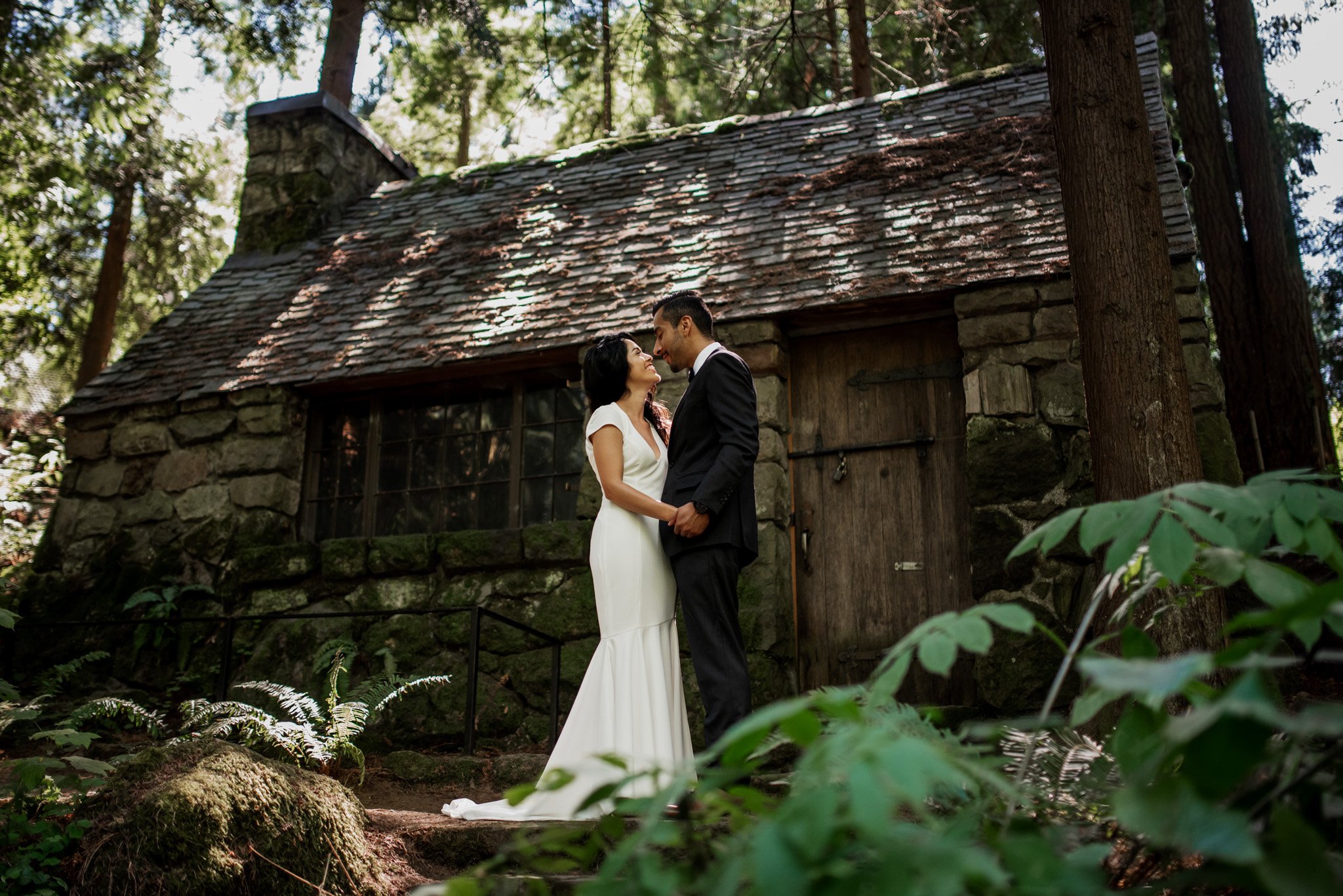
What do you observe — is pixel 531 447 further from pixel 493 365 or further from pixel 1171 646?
pixel 1171 646

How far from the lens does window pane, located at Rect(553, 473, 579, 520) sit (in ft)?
23.5

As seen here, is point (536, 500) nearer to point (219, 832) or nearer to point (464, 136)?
point (219, 832)

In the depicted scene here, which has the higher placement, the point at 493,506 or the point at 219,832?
the point at 493,506

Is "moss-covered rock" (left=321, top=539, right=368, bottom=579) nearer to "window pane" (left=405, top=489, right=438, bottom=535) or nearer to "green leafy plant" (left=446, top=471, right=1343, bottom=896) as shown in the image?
"window pane" (left=405, top=489, right=438, bottom=535)

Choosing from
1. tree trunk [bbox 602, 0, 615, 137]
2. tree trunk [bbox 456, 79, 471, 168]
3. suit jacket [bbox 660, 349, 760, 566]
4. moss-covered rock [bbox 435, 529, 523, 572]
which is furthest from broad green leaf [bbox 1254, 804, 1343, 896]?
tree trunk [bbox 456, 79, 471, 168]

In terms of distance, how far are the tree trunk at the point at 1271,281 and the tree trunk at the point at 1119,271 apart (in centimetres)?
511

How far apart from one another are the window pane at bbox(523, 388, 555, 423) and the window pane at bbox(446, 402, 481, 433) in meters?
0.39

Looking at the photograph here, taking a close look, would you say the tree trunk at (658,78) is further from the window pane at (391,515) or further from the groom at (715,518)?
the groom at (715,518)

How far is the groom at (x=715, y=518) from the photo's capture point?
12.8 ft

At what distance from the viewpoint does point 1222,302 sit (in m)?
9.09

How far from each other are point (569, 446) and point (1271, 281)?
19.5 feet

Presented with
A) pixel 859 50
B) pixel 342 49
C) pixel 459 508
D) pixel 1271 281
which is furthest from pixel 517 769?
pixel 342 49

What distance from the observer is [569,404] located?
7367 millimetres

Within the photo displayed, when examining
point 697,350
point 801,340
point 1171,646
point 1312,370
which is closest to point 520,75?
point 801,340
